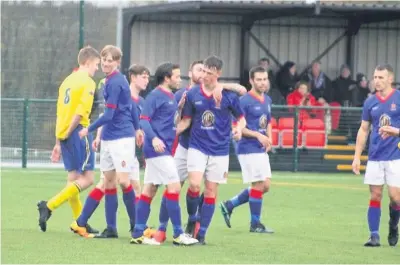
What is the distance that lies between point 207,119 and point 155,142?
803 mm

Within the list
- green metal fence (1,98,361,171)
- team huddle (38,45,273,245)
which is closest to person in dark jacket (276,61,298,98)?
green metal fence (1,98,361,171)

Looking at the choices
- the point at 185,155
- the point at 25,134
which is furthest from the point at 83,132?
the point at 25,134

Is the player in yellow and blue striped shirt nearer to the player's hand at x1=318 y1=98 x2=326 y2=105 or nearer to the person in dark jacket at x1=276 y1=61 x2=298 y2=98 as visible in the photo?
the player's hand at x1=318 y1=98 x2=326 y2=105

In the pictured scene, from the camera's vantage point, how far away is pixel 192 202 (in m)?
13.2

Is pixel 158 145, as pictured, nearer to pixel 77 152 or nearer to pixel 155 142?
pixel 155 142

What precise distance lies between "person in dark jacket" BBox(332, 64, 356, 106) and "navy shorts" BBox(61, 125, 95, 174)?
692 inches

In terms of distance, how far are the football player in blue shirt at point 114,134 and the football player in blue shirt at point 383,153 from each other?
2.50m

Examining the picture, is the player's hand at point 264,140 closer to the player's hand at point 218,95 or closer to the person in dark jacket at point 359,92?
the player's hand at point 218,95

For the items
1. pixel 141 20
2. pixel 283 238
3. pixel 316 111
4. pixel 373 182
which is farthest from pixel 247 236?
pixel 141 20

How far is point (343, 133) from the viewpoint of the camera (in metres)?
28.9

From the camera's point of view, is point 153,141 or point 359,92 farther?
point 359,92

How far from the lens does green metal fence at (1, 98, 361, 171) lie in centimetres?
2711

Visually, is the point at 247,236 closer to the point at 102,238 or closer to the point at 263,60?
the point at 102,238

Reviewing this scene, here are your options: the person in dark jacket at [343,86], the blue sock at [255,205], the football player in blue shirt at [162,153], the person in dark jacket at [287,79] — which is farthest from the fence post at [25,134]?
the football player in blue shirt at [162,153]
